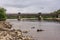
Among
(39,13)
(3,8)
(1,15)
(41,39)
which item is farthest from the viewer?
(39,13)

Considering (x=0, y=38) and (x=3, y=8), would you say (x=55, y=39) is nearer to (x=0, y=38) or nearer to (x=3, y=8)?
(x=0, y=38)

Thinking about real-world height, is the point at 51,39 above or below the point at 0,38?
below

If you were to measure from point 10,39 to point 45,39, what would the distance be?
16023 mm

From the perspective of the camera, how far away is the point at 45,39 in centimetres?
4203

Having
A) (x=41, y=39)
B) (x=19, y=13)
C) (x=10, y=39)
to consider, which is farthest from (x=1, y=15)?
(x=10, y=39)

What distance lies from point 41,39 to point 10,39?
15.7 meters

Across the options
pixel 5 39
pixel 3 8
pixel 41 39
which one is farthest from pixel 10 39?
pixel 3 8

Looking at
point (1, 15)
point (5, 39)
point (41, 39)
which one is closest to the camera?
point (5, 39)

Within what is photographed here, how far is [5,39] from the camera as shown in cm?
2575

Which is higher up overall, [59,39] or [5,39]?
[5,39]

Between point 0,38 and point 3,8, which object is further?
point 3,8

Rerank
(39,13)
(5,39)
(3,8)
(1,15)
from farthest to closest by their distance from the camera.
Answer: (39,13), (3,8), (1,15), (5,39)

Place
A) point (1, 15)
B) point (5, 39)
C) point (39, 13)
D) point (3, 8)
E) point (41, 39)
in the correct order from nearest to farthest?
point (5, 39), point (41, 39), point (1, 15), point (3, 8), point (39, 13)

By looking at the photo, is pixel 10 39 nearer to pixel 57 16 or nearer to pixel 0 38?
pixel 0 38
